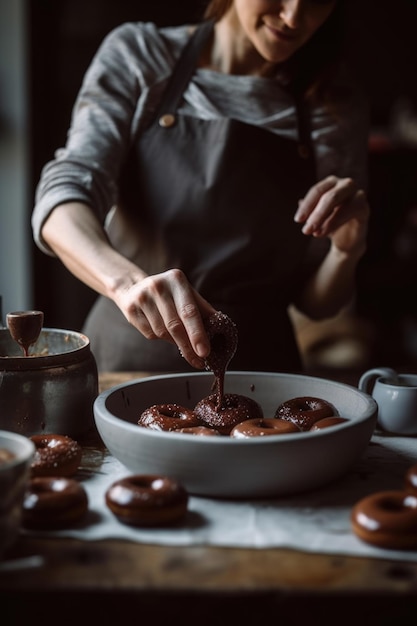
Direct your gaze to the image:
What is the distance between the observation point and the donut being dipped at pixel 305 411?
1.23 meters

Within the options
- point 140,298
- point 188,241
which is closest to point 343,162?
point 188,241

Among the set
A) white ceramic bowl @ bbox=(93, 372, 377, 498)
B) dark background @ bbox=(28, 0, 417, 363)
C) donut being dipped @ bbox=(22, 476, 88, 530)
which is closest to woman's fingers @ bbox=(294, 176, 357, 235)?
white ceramic bowl @ bbox=(93, 372, 377, 498)

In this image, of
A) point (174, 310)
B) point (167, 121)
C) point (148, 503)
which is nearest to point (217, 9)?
point (167, 121)

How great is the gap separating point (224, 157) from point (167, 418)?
3.03 ft

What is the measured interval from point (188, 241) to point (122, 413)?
29.6 inches

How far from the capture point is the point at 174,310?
1240mm

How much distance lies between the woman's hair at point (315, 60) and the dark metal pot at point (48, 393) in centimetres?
106

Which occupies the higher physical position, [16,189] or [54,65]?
[54,65]

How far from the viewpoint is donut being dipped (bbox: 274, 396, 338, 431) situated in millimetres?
A: 1228

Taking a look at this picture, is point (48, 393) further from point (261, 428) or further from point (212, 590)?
point (212, 590)

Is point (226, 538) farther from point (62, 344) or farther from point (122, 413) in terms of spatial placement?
point (62, 344)

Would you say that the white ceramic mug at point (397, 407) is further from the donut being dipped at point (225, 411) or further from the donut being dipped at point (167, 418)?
the donut being dipped at point (167, 418)

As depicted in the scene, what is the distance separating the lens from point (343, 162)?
205cm

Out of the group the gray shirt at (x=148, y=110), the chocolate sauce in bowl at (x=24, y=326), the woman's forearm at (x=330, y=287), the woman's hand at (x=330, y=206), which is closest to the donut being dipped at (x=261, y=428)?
the chocolate sauce in bowl at (x=24, y=326)
